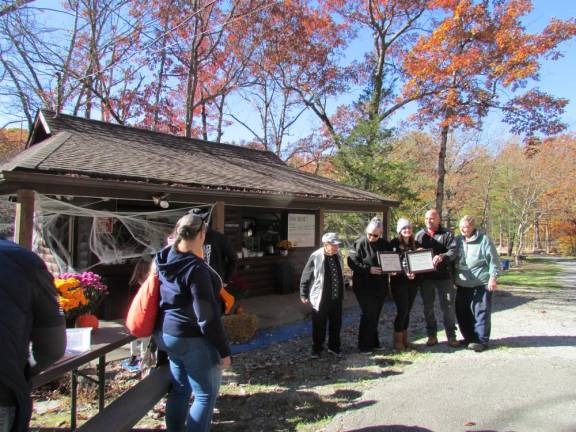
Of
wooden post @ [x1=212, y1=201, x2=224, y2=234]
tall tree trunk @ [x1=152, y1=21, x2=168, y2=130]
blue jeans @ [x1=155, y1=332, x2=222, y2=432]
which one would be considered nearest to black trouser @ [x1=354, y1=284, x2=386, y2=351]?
wooden post @ [x1=212, y1=201, x2=224, y2=234]

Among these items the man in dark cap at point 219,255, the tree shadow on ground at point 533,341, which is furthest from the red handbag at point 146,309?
the tree shadow on ground at point 533,341

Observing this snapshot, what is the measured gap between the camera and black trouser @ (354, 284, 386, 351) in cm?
527

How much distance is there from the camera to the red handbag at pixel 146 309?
2629mm

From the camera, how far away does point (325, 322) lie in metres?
5.20

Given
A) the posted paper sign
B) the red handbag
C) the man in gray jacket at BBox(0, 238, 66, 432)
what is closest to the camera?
the man in gray jacket at BBox(0, 238, 66, 432)

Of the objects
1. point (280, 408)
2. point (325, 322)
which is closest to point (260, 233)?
point (325, 322)

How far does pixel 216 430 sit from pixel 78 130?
23.0ft

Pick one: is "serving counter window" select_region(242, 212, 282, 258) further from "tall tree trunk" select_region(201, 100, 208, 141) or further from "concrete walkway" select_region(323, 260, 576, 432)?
"tall tree trunk" select_region(201, 100, 208, 141)

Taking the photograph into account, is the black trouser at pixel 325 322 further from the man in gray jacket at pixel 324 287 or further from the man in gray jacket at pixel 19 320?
the man in gray jacket at pixel 19 320

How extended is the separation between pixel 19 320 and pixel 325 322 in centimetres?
400

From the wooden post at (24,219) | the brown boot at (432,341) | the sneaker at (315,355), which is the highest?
the wooden post at (24,219)

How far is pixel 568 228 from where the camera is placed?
34.8 m

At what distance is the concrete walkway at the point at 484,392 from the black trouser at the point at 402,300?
522mm

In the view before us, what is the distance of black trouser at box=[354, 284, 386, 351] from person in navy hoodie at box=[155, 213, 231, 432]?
3004 millimetres
